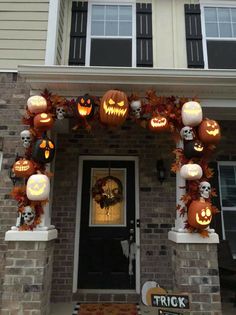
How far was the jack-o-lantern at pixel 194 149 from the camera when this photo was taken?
3.78 metres

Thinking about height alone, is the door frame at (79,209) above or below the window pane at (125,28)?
below

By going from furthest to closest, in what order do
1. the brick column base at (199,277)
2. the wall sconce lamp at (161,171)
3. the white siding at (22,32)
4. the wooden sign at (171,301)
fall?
the wall sconce lamp at (161,171) → the white siding at (22,32) → the brick column base at (199,277) → the wooden sign at (171,301)

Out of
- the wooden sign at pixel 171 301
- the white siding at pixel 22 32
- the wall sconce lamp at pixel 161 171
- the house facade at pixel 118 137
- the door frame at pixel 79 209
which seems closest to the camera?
the wooden sign at pixel 171 301

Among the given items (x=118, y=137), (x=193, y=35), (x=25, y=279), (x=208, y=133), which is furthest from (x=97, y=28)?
(x=25, y=279)

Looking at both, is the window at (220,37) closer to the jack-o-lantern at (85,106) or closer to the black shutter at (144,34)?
the black shutter at (144,34)

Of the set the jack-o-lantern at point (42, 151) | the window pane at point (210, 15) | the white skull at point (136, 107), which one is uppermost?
the window pane at point (210, 15)

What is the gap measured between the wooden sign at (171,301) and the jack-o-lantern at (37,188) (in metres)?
1.66

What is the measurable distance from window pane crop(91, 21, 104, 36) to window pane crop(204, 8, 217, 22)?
76.2 inches

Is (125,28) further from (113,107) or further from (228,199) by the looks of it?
(228,199)

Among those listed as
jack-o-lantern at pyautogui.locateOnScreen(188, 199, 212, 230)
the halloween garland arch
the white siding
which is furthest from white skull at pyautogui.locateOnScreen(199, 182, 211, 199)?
the white siding

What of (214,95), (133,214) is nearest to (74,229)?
(133,214)

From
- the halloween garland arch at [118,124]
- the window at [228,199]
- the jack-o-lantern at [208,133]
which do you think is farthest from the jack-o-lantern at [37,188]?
the window at [228,199]

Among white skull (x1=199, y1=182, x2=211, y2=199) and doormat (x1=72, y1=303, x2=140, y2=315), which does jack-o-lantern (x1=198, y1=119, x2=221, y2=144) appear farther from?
doormat (x1=72, y1=303, x2=140, y2=315)

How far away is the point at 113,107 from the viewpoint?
3734 millimetres
